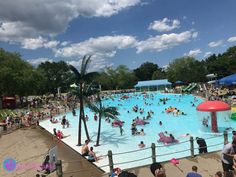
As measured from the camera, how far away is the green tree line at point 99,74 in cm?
4334

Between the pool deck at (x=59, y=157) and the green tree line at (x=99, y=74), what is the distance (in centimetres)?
462

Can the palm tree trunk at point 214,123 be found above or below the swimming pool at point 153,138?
above

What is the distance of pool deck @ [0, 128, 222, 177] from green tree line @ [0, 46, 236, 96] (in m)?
4.62

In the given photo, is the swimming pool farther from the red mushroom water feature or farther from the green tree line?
the green tree line

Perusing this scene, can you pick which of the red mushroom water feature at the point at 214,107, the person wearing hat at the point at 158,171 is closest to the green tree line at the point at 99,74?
the red mushroom water feature at the point at 214,107

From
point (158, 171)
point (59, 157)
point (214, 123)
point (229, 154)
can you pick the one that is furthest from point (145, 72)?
point (158, 171)

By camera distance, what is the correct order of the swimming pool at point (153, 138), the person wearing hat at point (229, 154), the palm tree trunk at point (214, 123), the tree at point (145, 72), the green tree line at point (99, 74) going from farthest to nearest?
the tree at point (145, 72) < the green tree line at point (99, 74) < the palm tree trunk at point (214, 123) < the swimming pool at point (153, 138) < the person wearing hat at point (229, 154)

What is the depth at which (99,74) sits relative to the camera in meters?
18.6

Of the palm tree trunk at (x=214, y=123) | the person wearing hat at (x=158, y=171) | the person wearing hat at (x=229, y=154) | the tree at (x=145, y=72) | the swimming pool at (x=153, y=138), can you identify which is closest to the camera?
the person wearing hat at (x=158, y=171)

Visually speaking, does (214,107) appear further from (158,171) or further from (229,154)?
(158,171)

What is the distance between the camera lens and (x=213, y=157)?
1093 centimetres

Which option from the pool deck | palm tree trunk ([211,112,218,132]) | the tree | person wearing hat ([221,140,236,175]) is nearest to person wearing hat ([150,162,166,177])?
person wearing hat ([221,140,236,175])

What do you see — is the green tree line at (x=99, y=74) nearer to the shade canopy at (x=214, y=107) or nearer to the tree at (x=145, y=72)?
the tree at (x=145, y=72)

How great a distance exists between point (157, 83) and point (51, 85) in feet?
105
